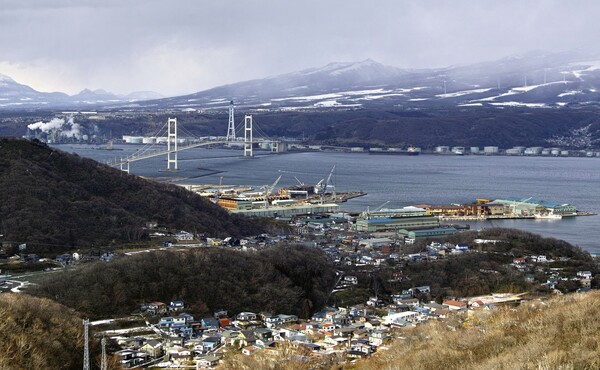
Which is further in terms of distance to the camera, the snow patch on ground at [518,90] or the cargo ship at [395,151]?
the snow patch on ground at [518,90]

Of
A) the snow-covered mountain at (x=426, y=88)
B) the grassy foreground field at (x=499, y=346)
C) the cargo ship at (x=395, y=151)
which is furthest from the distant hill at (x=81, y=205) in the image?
the snow-covered mountain at (x=426, y=88)

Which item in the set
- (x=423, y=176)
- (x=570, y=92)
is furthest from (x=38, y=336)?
(x=570, y=92)

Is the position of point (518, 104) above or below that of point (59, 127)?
above

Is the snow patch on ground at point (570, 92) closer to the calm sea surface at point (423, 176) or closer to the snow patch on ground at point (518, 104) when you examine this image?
the snow patch on ground at point (518, 104)

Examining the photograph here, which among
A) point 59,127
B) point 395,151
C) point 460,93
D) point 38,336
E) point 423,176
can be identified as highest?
point 460,93

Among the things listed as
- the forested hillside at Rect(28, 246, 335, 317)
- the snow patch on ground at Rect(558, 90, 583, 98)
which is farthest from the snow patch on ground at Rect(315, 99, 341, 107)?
the forested hillside at Rect(28, 246, 335, 317)

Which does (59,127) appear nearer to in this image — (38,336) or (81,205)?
(81,205)
